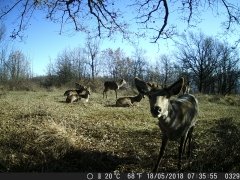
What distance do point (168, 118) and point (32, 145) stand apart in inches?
144

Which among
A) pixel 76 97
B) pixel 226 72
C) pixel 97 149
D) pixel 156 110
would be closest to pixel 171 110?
pixel 156 110

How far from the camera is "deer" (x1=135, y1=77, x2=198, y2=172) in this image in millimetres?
6727

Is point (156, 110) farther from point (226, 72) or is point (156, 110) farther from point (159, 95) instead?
point (226, 72)

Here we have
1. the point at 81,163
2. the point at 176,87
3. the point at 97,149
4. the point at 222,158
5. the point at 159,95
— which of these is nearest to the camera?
the point at 159,95

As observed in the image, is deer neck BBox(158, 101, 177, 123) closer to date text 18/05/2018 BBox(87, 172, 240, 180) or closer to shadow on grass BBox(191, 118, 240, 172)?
date text 18/05/2018 BBox(87, 172, 240, 180)

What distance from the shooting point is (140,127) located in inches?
494

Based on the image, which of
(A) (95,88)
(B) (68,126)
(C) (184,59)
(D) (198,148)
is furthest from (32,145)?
(C) (184,59)

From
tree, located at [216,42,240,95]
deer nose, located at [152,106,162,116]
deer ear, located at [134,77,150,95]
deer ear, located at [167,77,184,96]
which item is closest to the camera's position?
deer nose, located at [152,106,162,116]

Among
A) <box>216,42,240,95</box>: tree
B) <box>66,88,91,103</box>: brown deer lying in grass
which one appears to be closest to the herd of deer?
<box>66,88,91,103</box>: brown deer lying in grass

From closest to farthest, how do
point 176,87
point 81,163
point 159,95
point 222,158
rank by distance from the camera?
point 159,95, point 176,87, point 222,158, point 81,163

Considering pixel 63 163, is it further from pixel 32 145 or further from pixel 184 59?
pixel 184 59

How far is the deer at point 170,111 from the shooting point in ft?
22.1

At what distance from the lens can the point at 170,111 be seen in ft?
24.3

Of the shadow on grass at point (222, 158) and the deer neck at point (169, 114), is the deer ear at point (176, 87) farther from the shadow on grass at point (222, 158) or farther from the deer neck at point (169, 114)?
the shadow on grass at point (222, 158)
